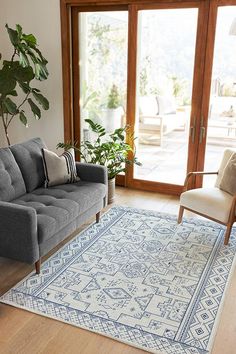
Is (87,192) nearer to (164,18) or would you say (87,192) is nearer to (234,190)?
(234,190)

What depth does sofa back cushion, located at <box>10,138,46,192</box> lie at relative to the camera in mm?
3523

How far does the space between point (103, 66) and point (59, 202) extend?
231 cm

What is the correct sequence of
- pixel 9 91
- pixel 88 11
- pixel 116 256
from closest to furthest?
pixel 116 256
pixel 9 91
pixel 88 11

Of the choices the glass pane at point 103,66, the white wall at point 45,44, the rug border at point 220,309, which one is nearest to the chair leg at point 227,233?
the rug border at point 220,309

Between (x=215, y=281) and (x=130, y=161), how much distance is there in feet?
6.62

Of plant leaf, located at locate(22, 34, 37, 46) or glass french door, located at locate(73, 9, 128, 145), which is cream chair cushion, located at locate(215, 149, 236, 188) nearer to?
glass french door, located at locate(73, 9, 128, 145)

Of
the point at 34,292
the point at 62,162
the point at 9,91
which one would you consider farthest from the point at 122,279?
the point at 9,91

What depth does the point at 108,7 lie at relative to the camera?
14.9 feet

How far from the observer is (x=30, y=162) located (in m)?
3.59

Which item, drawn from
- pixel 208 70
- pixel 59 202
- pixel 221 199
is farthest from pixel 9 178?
pixel 208 70

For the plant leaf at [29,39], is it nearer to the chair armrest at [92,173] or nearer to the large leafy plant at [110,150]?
the large leafy plant at [110,150]

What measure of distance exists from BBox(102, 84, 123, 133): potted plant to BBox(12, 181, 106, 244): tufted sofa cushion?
4.52 ft

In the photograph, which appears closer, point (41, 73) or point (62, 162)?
point (62, 162)

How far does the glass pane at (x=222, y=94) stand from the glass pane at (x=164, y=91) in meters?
0.28
